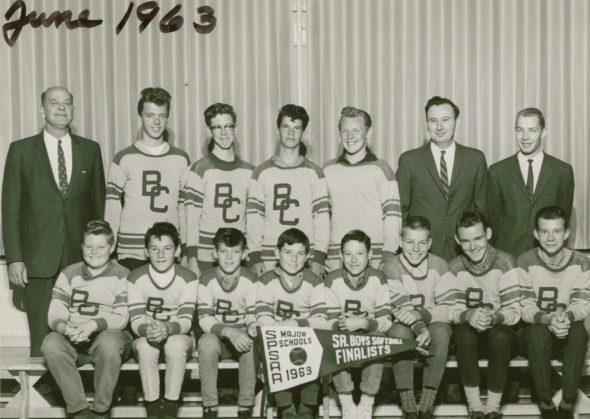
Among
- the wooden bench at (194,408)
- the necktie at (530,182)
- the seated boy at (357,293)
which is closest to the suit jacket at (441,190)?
the necktie at (530,182)

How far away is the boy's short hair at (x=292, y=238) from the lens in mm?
3811

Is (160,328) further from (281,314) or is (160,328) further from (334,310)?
(334,310)

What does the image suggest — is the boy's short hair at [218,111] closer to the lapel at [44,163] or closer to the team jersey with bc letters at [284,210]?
the team jersey with bc letters at [284,210]

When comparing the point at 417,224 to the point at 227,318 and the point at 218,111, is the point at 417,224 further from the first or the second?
the point at 218,111

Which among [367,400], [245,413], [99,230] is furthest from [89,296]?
[367,400]

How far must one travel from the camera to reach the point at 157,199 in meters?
4.13

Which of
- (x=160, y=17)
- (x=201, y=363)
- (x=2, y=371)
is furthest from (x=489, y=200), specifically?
(x=2, y=371)

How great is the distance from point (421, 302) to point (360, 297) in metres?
0.32

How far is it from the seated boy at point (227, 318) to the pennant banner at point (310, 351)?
20cm

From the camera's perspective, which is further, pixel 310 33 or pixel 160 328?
pixel 310 33

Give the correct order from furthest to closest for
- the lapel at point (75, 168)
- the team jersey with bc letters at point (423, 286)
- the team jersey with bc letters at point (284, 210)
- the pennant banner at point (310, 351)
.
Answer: the lapel at point (75, 168) < the team jersey with bc letters at point (284, 210) < the team jersey with bc letters at point (423, 286) < the pennant banner at point (310, 351)

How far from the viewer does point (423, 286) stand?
3924 millimetres

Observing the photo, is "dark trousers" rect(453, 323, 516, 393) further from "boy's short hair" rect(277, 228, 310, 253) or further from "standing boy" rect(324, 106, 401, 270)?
"boy's short hair" rect(277, 228, 310, 253)

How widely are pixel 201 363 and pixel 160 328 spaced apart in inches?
10.0
